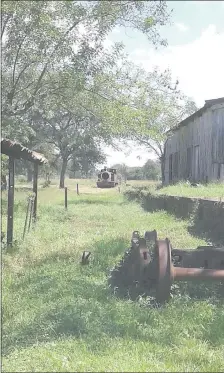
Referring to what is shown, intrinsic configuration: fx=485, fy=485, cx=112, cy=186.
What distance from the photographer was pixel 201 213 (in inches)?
495

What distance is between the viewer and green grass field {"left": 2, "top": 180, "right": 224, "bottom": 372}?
4188mm

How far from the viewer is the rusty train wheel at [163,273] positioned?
5.69 meters

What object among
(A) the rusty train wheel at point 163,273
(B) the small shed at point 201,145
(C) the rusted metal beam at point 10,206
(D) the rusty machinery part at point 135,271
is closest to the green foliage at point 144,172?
(B) the small shed at point 201,145

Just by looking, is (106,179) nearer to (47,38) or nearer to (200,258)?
(47,38)

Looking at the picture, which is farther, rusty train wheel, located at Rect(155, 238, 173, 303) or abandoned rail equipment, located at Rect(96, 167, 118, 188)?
abandoned rail equipment, located at Rect(96, 167, 118, 188)

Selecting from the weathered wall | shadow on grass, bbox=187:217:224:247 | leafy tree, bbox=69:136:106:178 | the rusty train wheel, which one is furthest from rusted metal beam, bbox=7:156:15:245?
leafy tree, bbox=69:136:106:178

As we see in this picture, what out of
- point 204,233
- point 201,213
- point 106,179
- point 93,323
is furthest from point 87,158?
point 93,323

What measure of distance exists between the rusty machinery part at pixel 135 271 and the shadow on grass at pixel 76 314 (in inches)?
7.8

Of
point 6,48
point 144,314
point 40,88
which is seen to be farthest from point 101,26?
point 144,314

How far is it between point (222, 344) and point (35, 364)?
1858 mm

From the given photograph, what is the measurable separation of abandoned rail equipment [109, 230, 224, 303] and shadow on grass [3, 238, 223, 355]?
0.85ft

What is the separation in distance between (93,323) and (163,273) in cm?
107

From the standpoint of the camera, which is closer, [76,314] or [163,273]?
[76,314]

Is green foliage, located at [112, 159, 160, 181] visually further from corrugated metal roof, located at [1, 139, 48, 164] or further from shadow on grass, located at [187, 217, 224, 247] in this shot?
corrugated metal roof, located at [1, 139, 48, 164]
